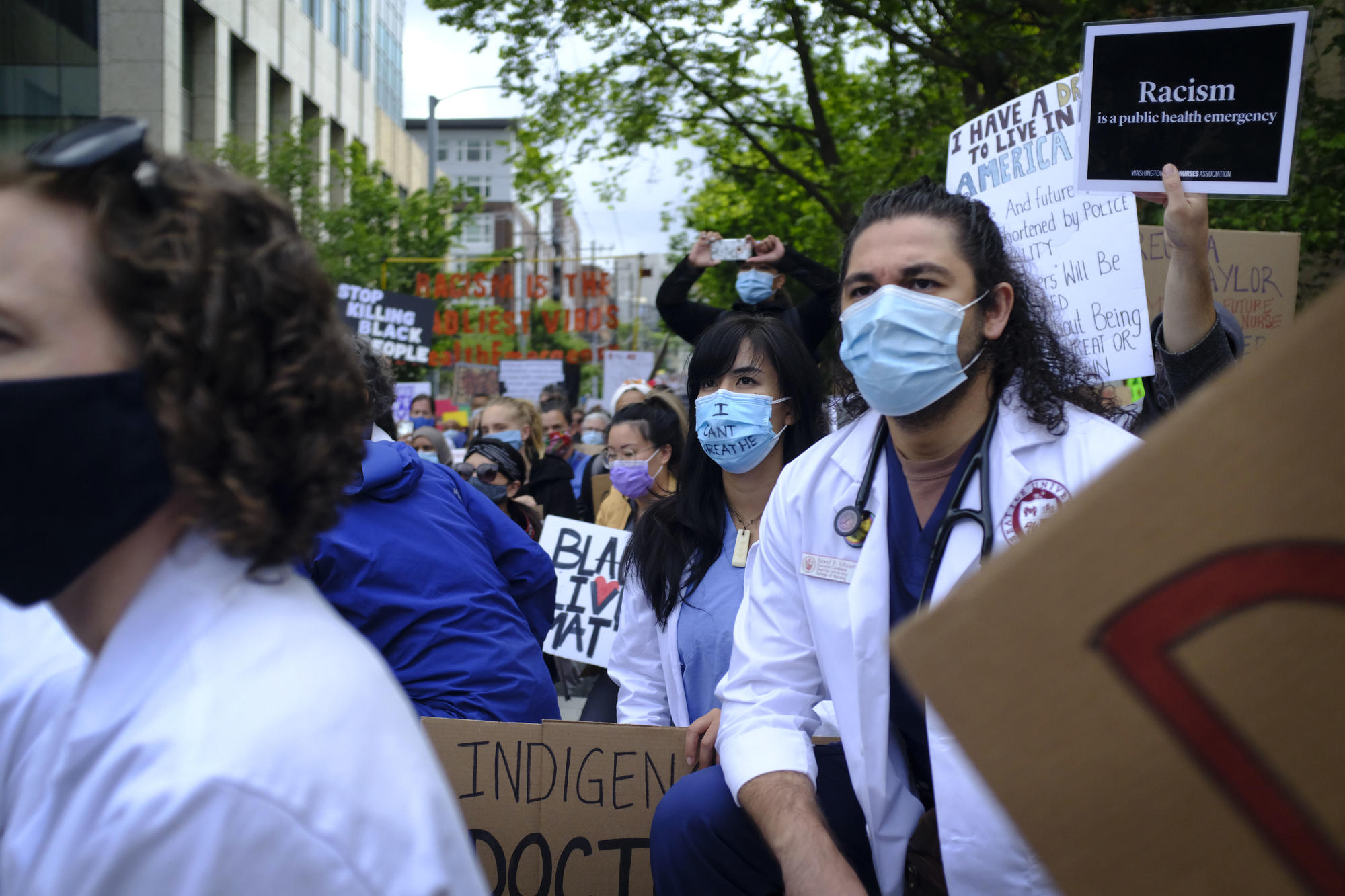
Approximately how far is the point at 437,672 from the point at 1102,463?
1801 mm

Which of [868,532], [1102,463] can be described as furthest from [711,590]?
[1102,463]

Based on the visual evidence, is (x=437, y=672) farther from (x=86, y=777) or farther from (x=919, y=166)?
(x=919, y=166)

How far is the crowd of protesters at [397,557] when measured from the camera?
1.04 metres

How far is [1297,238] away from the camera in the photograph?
4594 millimetres

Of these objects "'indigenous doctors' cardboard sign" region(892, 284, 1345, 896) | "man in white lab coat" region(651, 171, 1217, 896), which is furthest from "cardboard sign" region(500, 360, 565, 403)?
"'indigenous doctors' cardboard sign" region(892, 284, 1345, 896)

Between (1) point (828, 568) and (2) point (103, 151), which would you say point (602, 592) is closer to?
(1) point (828, 568)

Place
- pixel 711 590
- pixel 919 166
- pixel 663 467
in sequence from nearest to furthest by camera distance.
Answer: pixel 711 590, pixel 663 467, pixel 919 166

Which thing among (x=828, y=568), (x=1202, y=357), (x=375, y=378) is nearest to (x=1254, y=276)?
(x=1202, y=357)

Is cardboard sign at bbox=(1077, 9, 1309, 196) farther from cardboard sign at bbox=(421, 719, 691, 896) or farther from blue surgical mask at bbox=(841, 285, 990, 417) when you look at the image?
cardboard sign at bbox=(421, 719, 691, 896)

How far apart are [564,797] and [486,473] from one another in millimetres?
3174

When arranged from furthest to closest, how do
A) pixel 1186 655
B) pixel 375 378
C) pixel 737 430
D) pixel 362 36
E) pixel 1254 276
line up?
1. pixel 362 36
2. pixel 1254 276
3. pixel 375 378
4. pixel 737 430
5. pixel 1186 655

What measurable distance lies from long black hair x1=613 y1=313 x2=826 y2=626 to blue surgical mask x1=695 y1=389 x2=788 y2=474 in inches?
4.0

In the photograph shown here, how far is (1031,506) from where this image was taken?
2.28 metres

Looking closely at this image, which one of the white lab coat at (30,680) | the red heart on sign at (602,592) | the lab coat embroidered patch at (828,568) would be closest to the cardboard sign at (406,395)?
the red heart on sign at (602,592)
